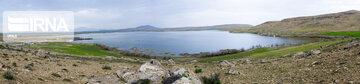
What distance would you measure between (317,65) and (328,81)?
14.4 feet

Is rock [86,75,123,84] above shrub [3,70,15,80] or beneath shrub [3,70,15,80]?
beneath

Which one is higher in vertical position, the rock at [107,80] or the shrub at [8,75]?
the shrub at [8,75]

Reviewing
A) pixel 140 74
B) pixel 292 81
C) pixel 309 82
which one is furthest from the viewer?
pixel 140 74

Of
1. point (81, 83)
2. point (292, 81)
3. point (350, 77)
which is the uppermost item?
point (350, 77)

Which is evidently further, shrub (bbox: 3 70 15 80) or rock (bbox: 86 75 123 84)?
rock (bbox: 86 75 123 84)

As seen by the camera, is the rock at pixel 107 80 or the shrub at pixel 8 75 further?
the rock at pixel 107 80

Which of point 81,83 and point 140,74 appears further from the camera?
point 140,74

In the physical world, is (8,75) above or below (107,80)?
above

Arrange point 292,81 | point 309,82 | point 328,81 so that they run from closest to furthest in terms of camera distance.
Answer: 1. point 328,81
2. point 309,82
3. point 292,81

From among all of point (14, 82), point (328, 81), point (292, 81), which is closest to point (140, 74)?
point (14, 82)

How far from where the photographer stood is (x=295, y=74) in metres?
12.0

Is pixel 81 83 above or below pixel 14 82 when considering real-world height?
below

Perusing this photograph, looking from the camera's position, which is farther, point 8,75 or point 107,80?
point 107,80

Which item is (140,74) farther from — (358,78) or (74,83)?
(358,78)
